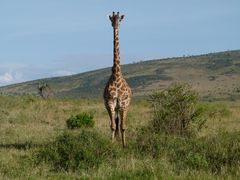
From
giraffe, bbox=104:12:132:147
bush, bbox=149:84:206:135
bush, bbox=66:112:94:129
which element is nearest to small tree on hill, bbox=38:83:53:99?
bush, bbox=66:112:94:129

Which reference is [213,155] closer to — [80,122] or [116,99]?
[116,99]

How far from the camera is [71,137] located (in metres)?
12.4

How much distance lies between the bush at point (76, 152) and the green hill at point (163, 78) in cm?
9723

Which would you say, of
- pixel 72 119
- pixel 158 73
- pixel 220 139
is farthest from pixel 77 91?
pixel 220 139

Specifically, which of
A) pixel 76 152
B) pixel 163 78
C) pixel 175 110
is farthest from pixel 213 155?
pixel 163 78

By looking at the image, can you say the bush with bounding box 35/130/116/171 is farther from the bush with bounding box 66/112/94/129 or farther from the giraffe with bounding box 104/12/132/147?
the bush with bounding box 66/112/94/129

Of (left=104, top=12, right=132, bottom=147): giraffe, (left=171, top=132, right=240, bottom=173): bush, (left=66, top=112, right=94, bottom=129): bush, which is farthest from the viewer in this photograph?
(left=66, top=112, right=94, bottom=129): bush

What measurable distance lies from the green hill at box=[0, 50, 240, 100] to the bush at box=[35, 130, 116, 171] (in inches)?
3828

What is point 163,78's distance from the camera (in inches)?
5901

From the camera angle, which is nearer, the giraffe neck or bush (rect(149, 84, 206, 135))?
bush (rect(149, 84, 206, 135))

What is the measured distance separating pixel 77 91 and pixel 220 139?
5476 inches

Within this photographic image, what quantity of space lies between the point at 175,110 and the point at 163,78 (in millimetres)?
133990

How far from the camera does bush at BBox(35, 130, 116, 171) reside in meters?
11.8

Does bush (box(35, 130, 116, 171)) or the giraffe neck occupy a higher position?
the giraffe neck
